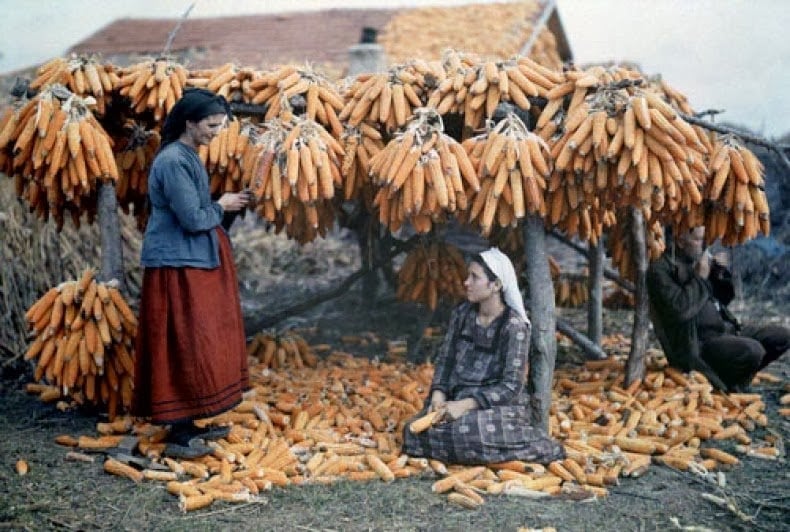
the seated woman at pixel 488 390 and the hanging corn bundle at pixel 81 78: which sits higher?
the hanging corn bundle at pixel 81 78

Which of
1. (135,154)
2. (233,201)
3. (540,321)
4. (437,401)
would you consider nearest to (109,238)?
(135,154)

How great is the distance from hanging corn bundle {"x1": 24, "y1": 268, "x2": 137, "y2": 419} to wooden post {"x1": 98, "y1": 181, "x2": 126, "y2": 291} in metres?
0.17

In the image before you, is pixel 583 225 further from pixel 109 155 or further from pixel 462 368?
pixel 109 155

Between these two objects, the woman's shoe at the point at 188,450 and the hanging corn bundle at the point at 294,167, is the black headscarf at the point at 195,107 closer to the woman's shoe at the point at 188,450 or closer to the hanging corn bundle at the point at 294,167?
the hanging corn bundle at the point at 294,167

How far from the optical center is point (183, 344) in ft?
13.4

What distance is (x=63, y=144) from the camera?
4434mm

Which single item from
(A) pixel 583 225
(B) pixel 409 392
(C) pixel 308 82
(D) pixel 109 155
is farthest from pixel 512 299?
(D) pixel 109 155

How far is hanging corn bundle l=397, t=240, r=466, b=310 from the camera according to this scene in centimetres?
599

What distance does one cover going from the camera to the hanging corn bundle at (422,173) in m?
3.95

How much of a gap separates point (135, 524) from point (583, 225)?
3.06m

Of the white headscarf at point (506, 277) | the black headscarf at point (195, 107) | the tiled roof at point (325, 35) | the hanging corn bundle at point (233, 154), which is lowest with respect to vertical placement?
the white headscarf at point (506, 277)

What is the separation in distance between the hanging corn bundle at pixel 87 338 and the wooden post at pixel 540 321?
2.44 metres

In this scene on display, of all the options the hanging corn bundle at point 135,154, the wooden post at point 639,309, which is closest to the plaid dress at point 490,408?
the wooden post at point 639,309

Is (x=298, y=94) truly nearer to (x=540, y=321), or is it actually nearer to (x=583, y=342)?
(x=540, y=321)
